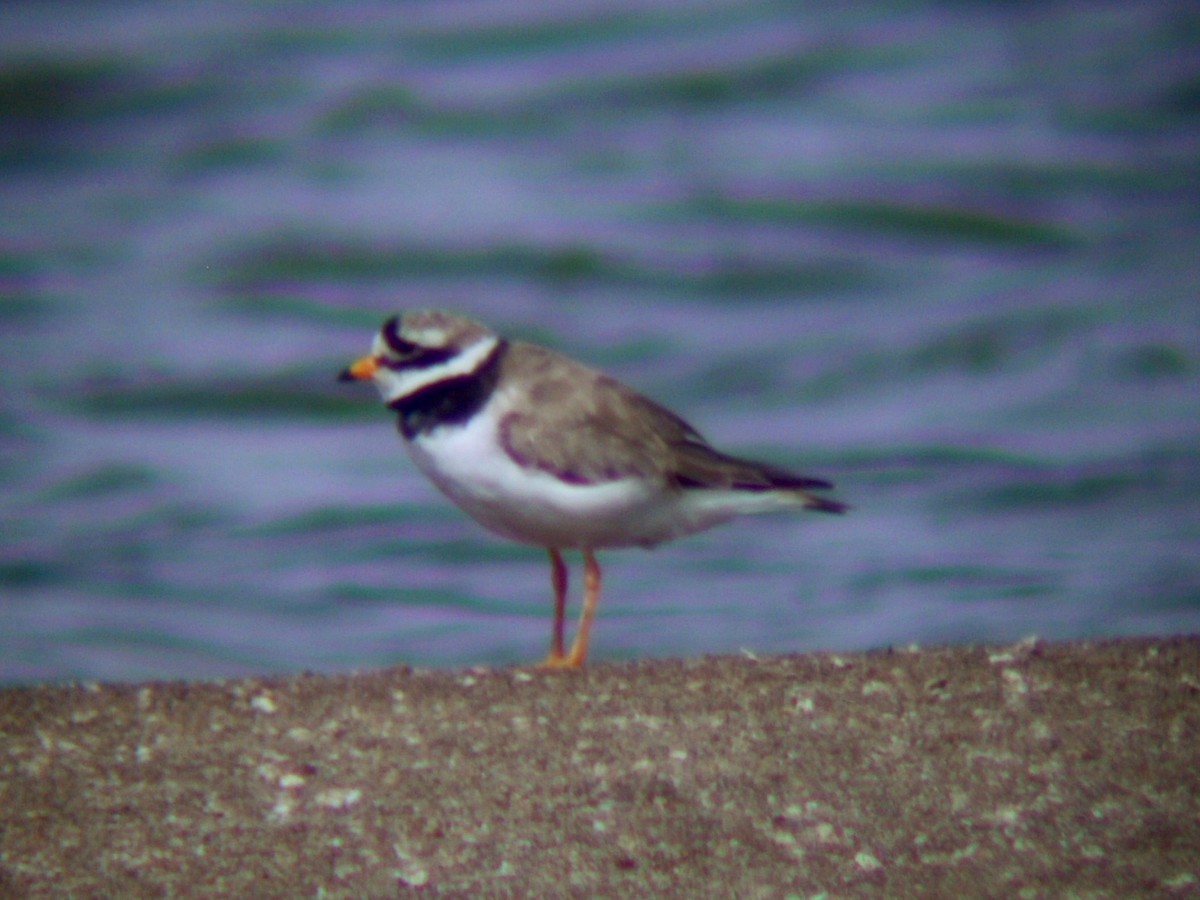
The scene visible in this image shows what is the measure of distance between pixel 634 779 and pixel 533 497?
110cm

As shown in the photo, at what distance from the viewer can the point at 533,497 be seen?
210 inches

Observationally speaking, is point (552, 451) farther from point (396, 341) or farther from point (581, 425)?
point (396, 341)

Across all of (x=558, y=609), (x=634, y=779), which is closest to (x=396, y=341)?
(x=558, y=609)

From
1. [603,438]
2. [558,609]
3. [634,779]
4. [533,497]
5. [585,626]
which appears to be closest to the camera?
[634,779]

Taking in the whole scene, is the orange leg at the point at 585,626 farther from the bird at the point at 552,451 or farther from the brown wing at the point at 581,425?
the brown wing at the point at 581,425

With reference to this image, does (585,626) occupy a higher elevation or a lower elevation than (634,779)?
lower

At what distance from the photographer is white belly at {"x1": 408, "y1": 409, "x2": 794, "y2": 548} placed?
5.34 metres

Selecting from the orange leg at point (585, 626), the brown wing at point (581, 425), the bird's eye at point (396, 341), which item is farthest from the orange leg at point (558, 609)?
the bird's eye at point (396, 341)

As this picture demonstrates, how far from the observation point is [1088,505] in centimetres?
1094

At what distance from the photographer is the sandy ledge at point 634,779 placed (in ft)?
13.6

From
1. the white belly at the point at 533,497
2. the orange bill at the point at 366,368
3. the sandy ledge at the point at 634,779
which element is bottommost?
the sandy ledge at the point at 634,779

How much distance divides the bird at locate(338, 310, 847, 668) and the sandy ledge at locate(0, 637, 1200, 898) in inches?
18.2

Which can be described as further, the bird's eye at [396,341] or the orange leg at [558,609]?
the bird's eye at [396,341]

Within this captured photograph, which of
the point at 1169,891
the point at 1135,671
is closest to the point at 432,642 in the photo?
the point at 1135,671
